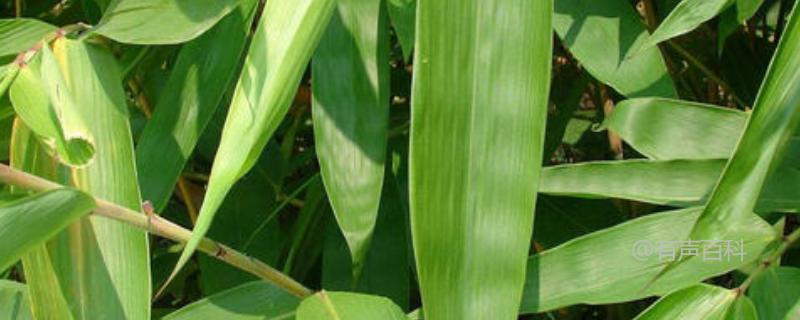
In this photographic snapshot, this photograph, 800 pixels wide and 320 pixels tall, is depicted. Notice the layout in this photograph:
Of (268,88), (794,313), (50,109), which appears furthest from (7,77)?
(794,313)

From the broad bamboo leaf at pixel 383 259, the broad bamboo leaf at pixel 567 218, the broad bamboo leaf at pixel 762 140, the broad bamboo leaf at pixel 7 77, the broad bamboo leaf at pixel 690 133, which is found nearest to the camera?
the broad bamboo leaf at pixel 762 140

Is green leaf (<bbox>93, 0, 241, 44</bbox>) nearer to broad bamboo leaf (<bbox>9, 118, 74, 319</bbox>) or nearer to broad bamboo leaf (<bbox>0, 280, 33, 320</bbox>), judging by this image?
broad bamboo leaf (<bbox>9, 118, 74, 319</bbox>)

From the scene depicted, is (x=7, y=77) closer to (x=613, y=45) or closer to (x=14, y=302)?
(x=14, y=302)

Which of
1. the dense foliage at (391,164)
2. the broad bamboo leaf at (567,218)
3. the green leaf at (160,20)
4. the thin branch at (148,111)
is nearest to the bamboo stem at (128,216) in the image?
the dense foliage at (391,164)

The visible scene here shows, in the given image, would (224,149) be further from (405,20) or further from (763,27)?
(763,27)

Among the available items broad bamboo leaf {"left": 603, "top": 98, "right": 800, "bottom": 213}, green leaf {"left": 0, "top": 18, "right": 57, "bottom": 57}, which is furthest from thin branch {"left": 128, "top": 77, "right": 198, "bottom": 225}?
broad bamboo leaf {"left": 603, "top": 98, "right": 800, "bottom": 213}

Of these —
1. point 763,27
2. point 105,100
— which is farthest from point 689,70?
point 105,100

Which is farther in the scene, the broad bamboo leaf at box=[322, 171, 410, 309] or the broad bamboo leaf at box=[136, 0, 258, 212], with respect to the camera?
the broad bamboo leaf at box=[322, 171, 410, 309]

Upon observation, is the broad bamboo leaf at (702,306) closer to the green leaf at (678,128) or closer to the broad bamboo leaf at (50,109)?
the green leaf at (678,128)
